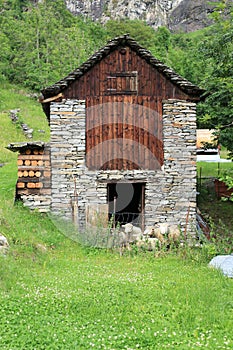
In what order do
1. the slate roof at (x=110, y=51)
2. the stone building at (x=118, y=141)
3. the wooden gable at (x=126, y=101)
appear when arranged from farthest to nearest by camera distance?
the wooden gable at (x=126, y=101), the stone building at (x=118, y=141), the slate roof at (x=110, y=51)

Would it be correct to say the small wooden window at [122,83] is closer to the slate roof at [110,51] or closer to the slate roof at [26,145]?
the slate roof at [110,51]

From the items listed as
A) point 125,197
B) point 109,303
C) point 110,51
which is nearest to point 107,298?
Answer: point 109,303

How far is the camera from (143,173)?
44.8 ft

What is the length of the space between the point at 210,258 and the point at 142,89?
593cm

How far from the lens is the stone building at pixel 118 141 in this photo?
1345 cm

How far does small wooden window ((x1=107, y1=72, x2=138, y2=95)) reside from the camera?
13641 millimetres

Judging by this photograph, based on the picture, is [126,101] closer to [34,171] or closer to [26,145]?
[26,145]

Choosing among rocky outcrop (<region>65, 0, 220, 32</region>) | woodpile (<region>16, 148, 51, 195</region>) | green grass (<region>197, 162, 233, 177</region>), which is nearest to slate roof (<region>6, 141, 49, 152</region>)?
woodpile (<region>16, 148, 51, 195</region>)

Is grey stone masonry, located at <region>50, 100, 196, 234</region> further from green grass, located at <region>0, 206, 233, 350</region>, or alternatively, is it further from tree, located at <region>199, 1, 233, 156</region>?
green grass, located at <region>0, 206, 233, 350</region>

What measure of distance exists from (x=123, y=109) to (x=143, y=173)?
2.12m

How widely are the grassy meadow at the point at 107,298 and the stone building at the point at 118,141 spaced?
2388mm

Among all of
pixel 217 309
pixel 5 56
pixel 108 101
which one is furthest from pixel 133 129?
pixel 5 56

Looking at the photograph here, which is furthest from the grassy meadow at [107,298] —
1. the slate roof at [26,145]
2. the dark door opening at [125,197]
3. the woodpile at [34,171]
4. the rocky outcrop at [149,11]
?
the rocky outcrop at [149,11]

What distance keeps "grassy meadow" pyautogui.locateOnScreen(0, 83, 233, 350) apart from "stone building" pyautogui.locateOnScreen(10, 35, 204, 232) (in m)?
2.39
